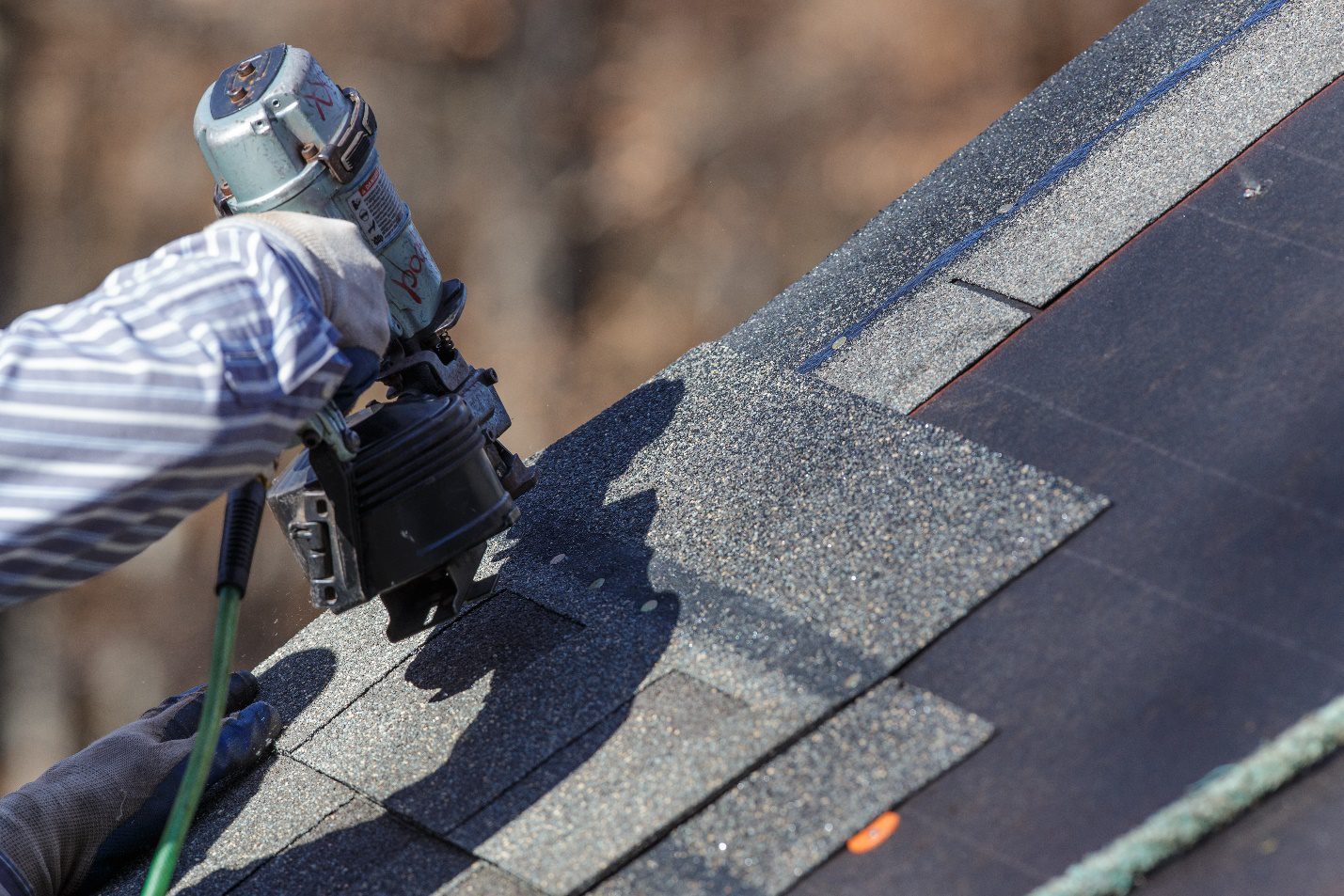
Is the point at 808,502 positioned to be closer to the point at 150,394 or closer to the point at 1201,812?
the point at 1201,812

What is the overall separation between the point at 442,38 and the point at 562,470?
11.2 meters

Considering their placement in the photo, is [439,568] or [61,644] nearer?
[439,568]

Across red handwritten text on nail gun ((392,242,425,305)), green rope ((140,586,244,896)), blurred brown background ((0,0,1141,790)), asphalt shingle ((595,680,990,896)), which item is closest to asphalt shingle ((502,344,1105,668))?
asphalt shingle ((595,680,990,896))

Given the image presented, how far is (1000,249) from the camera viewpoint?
3.17m

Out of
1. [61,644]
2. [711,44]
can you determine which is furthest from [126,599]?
[711,44]

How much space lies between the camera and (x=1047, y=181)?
333 cm

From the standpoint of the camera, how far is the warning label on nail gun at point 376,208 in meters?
2.88

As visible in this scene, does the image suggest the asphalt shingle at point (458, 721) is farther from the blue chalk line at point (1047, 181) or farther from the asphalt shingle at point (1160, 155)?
the asphalt shingle at point (1160, 155)

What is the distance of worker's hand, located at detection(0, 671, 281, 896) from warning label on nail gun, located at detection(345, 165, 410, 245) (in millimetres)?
948

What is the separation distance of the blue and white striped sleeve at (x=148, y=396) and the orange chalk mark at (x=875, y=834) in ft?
3.34

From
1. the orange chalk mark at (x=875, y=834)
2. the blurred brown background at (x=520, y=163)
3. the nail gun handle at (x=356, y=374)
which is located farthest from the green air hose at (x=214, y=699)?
the blurred brown background at (x=520, y=163)

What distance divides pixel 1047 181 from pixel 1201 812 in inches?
70.0

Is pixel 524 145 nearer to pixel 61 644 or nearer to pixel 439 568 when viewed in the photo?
pixel 61 644

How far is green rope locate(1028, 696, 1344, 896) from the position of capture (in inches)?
74.2
